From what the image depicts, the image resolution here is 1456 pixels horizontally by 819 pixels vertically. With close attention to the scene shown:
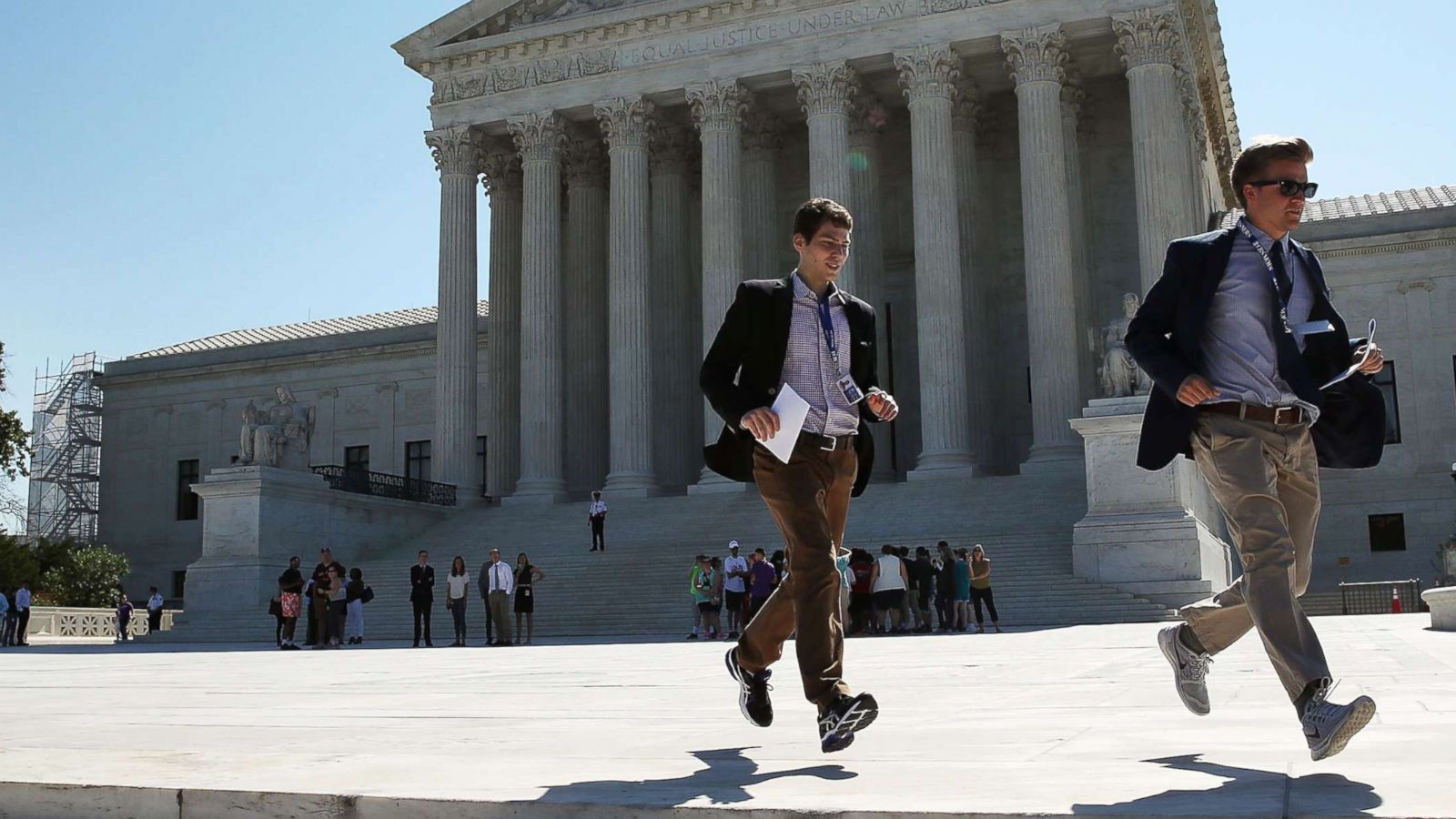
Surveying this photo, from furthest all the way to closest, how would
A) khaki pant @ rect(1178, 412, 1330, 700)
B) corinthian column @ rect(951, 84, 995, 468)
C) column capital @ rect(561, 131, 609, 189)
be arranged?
1. column capital @ rect(561, 131, 609, 189)
2. corinthian column @ rect(951, 84, 995, 468)
3. khaki pant @ rect(1178, 412, 1330, 700)

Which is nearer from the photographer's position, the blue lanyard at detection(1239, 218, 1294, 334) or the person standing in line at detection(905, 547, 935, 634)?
the blue lanyard at detection(1239, 218, 1294, 334)

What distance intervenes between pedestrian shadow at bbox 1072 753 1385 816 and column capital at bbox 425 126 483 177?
4206 centimetres

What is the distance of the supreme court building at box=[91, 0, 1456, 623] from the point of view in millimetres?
38344

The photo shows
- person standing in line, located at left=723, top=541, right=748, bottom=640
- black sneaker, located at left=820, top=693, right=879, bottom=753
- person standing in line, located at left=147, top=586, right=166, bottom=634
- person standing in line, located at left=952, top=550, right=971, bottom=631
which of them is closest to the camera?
black sneaker, located at left=820, top=693, right=879, bottom=753

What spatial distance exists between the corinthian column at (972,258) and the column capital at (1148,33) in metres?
4.84

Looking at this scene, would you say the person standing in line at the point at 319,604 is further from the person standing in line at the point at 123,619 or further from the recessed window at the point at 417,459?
the recessed window at the point at 417,459

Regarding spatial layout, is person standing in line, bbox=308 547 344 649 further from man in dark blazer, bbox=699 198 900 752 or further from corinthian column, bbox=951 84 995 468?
man in dark blazer, bbox=699 198 900 752

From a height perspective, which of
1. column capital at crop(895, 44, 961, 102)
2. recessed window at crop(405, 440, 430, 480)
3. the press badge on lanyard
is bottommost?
the press badge on lanyard

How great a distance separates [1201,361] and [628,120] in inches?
1494

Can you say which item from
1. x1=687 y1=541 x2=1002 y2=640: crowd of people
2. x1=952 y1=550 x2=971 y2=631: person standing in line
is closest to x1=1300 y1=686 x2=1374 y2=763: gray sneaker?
x1=687 y1=541 x2=1002 y2=640: crowd of people

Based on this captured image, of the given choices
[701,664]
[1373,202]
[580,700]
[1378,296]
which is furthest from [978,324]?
[580,700]

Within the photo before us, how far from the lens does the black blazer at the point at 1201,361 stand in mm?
5852

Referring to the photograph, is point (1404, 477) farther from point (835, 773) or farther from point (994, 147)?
point (835, 773)

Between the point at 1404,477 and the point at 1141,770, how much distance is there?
41815 millimetres
